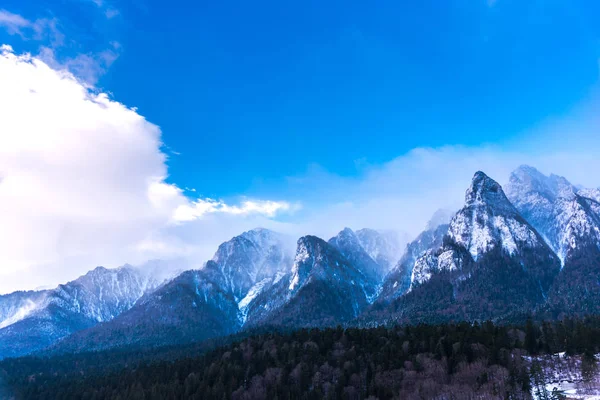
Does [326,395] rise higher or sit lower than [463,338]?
lower

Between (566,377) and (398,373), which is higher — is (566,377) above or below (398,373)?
below

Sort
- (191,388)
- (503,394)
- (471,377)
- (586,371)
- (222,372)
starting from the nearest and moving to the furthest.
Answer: (503,394)
(586,371)
(471,377)
(191,388)
(222,372)

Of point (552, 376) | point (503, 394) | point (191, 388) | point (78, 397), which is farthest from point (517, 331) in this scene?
point (78, 397)

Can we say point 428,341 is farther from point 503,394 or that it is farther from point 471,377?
point 503,394

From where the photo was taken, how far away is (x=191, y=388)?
17675 cm

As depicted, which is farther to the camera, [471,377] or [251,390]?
[251,390]

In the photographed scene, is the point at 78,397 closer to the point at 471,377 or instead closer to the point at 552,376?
the point at 471,377

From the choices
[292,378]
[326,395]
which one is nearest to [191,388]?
[292,378]

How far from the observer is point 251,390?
177 meters

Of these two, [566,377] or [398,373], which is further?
[398,373]

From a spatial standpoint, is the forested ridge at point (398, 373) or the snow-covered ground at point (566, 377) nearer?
the snow-covered ground at point (566, 377)

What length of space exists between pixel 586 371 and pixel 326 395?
90.9m

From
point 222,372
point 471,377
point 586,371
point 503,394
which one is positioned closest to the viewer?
point 503,394

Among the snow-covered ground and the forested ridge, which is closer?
the snow-covered ground
